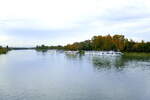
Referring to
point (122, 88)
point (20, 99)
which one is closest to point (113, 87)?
point (122, 88)

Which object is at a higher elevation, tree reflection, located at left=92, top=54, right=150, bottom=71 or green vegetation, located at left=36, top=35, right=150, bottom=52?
green vegetation, located at left=36, top=35, right=150, bottom=52

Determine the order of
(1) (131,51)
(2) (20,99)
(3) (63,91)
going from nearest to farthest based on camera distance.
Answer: (2) (20,99) < (3) (63,91) < (1) (131,51)

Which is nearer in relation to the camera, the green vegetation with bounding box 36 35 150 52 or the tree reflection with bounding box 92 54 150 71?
the tree reflection with bounding box 92 54 150 71

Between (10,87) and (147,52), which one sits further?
(147,52)

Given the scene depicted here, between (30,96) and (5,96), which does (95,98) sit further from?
(5,96)

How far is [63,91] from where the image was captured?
21922 mm

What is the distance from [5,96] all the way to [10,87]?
13.2 feet

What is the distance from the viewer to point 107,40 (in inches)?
4656

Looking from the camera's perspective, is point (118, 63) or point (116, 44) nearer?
point (118, 63)

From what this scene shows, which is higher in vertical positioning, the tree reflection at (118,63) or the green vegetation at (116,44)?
the green vegetation at (116,44)

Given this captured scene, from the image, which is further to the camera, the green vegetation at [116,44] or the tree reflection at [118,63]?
the green vegetation at [116,44]

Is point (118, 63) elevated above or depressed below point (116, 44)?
below

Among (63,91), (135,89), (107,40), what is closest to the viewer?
(63,91)

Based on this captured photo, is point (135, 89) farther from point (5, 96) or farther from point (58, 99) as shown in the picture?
point (5, 96)
